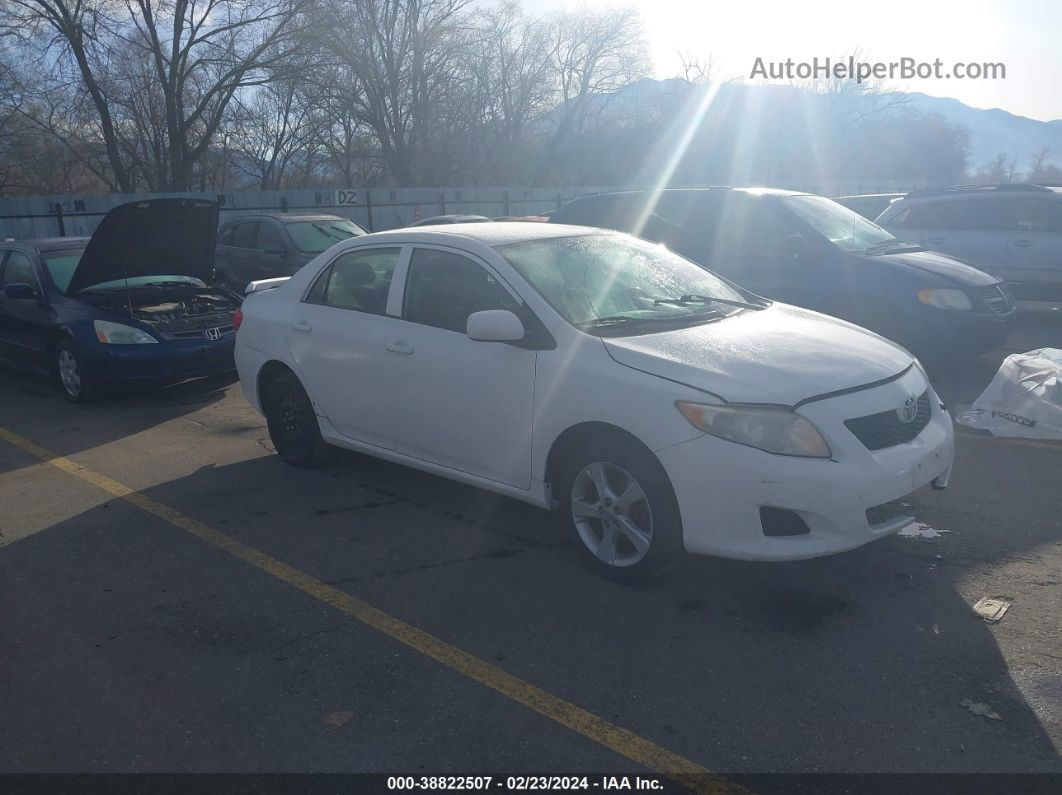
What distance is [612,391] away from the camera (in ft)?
13.8

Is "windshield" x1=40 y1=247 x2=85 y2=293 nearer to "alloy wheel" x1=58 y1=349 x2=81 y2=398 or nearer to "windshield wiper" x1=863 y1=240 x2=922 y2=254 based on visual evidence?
"alloy wheel" x1=58 y1=349 x2=81 y2=398

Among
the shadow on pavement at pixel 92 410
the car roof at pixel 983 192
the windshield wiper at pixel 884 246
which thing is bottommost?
the shadow on pavement at pixel 92 410

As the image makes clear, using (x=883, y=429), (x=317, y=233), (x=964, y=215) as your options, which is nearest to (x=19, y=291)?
(x=317, y=233)

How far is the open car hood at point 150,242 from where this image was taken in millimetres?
8461

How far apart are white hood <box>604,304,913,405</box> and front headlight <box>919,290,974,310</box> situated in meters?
3.77

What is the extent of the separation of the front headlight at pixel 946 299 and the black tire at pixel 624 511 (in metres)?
5.21

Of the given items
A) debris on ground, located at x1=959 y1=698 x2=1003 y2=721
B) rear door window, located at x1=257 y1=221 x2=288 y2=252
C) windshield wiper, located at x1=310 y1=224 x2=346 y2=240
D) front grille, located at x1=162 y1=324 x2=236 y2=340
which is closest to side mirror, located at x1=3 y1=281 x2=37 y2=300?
front grille, located at x1=162 y1=324 x2=236 y2=340

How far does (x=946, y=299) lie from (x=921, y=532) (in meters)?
4.15

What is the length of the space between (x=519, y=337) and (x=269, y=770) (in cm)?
231

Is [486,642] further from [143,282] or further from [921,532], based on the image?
[143,282]

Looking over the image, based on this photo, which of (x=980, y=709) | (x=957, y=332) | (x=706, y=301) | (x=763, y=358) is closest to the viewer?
(x=980, y=709)

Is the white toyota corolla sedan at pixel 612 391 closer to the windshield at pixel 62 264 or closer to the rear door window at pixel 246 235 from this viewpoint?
the windshield at pixel 62 264

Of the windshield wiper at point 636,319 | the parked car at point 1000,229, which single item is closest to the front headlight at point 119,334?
the windshield wiper at point 636,319

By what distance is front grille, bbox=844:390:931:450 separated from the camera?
4016 millimetres
